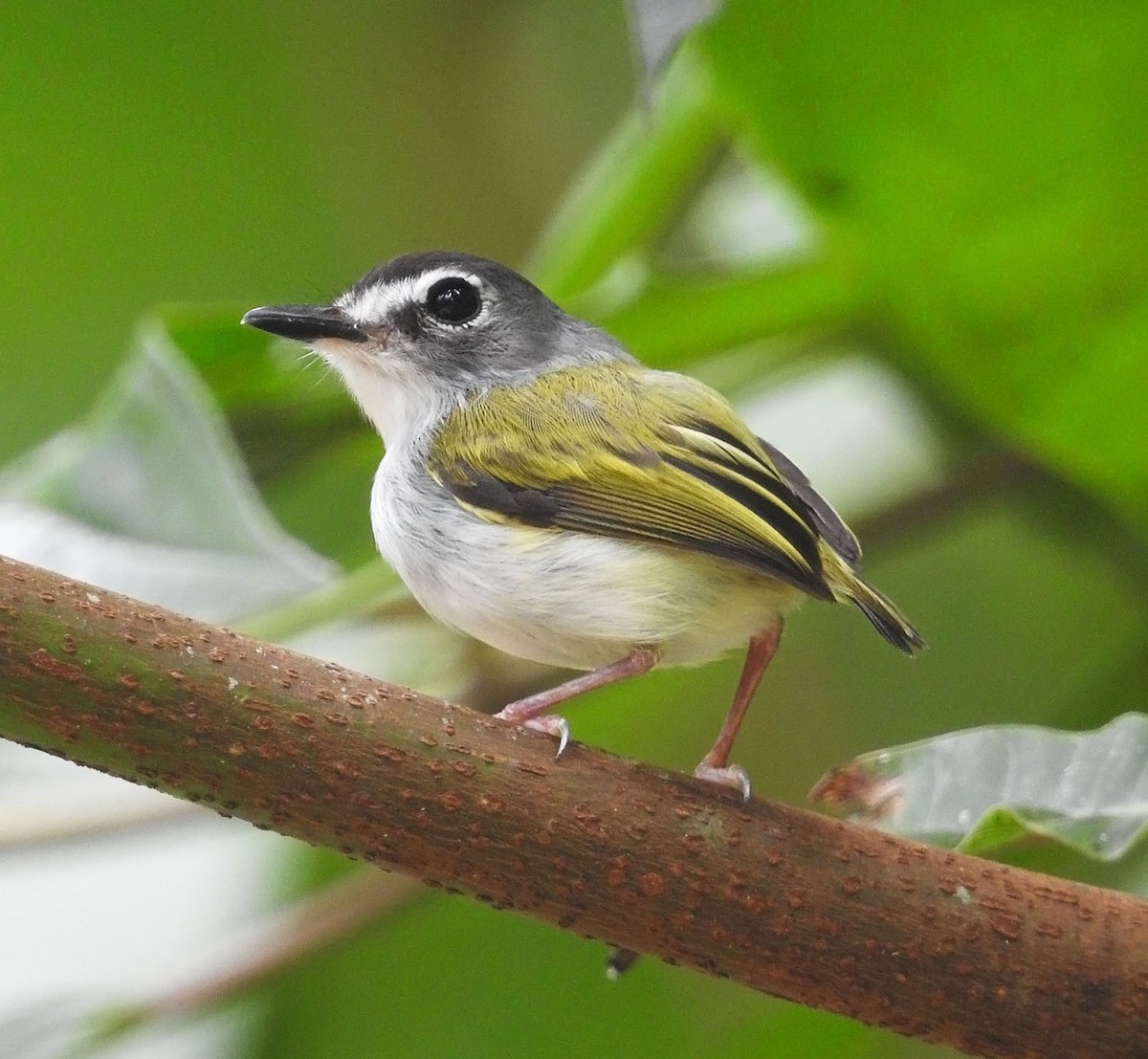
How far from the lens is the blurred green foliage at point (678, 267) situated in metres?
1.90

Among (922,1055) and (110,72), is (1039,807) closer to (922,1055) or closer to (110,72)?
(922,1055)

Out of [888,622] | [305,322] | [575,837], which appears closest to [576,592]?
[888,622]

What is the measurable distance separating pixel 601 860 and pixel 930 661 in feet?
5.68

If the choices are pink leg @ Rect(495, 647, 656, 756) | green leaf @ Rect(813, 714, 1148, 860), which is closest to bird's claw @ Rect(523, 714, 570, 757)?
pink leg @ Rect(495, 647, 656, 756)

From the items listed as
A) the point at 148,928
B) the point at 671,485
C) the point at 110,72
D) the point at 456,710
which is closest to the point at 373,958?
the point at 148,928

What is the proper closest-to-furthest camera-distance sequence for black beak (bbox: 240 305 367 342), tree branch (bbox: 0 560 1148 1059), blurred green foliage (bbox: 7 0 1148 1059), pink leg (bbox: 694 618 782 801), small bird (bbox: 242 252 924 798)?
tree branch (bbox: 0 560 1148 1059), pink leg (bbox: 694 618 782 801), small bird (bbox: 242 252 924 798), black beak (bbox: 240 305 367 342), blurred green foliage (bbox: 7 0 1148 1059)

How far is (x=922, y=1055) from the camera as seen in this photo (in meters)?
2.32

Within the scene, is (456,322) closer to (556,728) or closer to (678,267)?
(678,267)

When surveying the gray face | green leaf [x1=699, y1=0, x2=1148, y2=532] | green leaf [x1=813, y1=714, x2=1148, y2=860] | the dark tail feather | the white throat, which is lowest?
green leaf [x1=813, y1=714, x2=1148, y2=860]

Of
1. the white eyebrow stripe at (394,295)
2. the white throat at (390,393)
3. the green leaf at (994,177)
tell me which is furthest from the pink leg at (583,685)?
the green leaf at (994,177)

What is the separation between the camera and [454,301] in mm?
1968

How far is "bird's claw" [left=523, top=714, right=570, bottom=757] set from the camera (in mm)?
1197

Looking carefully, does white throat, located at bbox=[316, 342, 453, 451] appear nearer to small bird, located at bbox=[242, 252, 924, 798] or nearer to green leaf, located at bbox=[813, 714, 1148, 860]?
small bird, located at bbox=[242, 252, 924, 798]

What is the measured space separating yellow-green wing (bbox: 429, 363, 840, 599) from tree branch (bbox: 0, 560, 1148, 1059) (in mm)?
307
